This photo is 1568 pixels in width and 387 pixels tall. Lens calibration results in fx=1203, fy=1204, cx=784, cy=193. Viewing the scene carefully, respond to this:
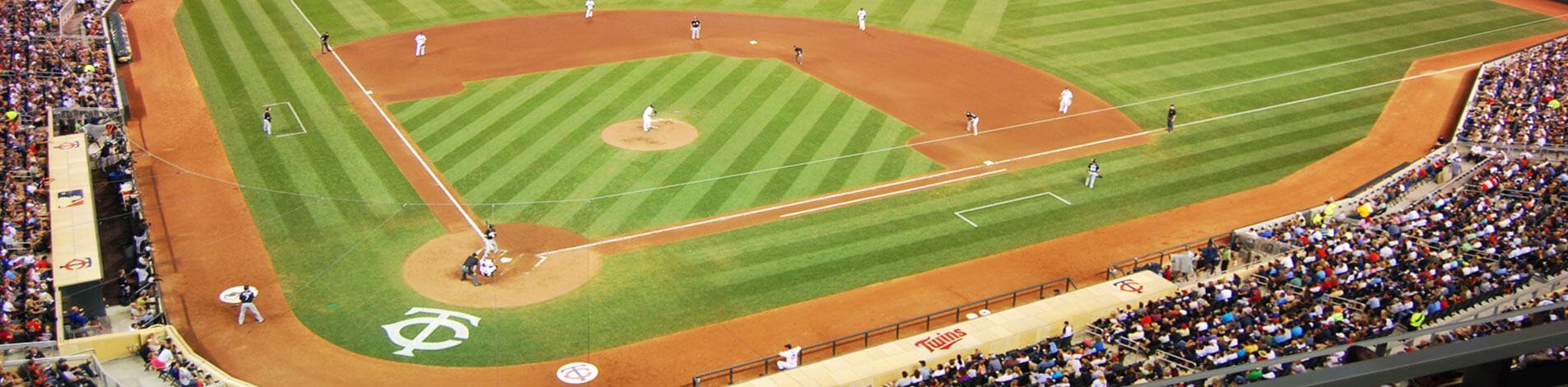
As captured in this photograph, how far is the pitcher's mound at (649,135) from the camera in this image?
4244 centimetres

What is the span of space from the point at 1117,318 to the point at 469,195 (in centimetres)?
2055

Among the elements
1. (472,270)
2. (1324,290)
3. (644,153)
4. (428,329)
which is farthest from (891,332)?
(644,153)

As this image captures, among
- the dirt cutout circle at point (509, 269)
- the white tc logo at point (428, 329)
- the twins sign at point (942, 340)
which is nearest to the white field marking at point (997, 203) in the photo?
the twins sign at point (942, 340)

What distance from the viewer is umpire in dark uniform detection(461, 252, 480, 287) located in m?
32.1

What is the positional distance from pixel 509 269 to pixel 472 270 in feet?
4.20

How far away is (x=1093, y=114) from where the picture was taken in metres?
47.1

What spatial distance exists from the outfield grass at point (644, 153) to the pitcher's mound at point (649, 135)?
430 millimetres

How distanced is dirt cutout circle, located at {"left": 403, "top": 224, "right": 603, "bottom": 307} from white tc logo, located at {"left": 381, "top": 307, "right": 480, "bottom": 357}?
0.63m

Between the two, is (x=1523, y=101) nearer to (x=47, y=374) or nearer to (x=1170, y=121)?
(x=1170, y=121)

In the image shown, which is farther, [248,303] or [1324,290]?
[248,303]

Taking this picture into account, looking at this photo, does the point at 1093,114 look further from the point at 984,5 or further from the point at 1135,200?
the point at 984,5

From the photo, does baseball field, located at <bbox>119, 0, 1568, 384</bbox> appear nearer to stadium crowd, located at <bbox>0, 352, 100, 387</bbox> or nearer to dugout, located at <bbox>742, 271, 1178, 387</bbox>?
dugout, located at <bbox>742, 271, 1178, 387</bbox>

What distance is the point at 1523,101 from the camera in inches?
1686

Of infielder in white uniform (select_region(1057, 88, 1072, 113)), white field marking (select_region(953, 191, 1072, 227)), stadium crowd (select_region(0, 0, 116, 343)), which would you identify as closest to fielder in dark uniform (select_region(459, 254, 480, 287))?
stadium crowd (select_region(0, 0, 116, 343))
